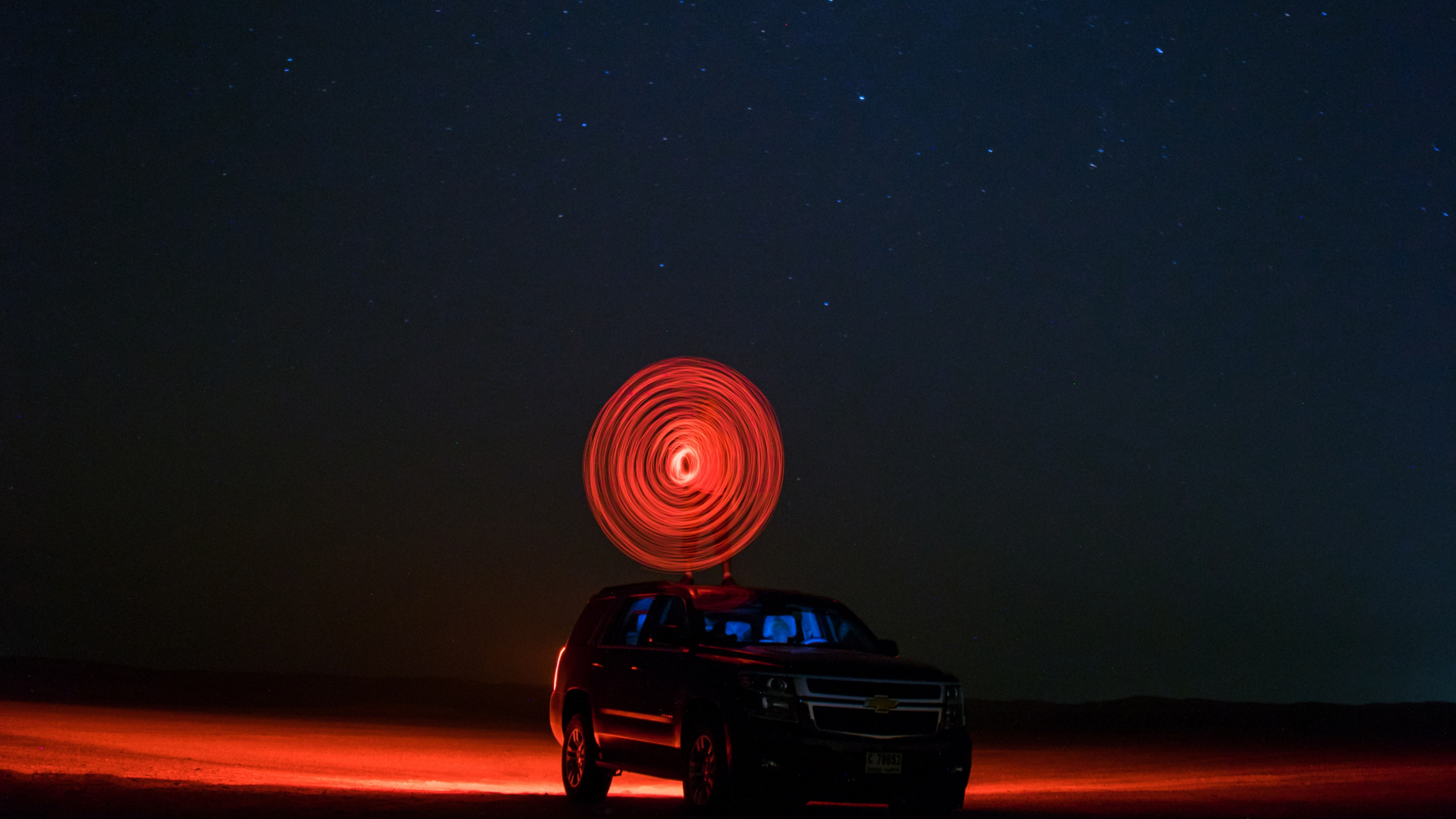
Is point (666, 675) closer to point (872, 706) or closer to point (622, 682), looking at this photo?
point (622, 682)

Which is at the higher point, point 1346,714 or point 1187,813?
point 1346,714

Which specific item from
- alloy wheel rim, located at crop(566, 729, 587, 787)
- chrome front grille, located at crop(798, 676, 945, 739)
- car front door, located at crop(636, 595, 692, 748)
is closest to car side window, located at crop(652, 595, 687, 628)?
car front door, located at crop(636, 595, 692, 748)

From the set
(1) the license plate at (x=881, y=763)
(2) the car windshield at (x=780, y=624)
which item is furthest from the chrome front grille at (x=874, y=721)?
(2) the car windshield at (x=780, y=624)

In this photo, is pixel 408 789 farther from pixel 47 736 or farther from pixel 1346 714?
pixel 1346 714

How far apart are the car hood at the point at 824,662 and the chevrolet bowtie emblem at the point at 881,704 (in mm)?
157

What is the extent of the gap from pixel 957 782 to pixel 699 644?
2349mm

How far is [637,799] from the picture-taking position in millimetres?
13578

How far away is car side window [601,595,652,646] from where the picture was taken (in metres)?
12.9

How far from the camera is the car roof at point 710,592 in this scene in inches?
484

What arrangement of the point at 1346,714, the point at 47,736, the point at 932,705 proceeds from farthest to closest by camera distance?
the point at 1346,714
the point at 47,736
the point at 932,705

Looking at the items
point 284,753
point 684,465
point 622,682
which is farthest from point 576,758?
point 684,465

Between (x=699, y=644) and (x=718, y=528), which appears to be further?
(x=718, y=528)

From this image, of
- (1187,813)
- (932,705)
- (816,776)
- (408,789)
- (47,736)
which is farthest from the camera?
(47,736)

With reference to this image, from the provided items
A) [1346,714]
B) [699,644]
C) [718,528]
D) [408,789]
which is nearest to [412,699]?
[718,528]
